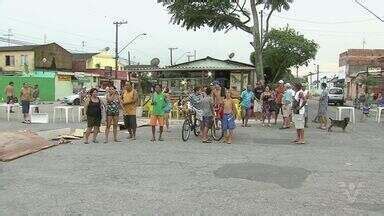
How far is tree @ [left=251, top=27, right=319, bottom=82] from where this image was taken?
61.4m

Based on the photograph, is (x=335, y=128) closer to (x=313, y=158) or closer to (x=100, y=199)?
(x=313, y=158)

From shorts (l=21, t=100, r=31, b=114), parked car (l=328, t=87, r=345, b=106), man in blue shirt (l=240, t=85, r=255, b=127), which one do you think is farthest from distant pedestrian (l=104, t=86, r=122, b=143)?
parked car (l=328, t=87, r=345, b=106)

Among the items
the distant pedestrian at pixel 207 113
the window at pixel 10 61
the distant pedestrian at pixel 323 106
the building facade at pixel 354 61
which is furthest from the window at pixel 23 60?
the distant pedestrian at pixel 207 113

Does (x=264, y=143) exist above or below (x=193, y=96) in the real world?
below

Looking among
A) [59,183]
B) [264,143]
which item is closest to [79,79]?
[264,143]

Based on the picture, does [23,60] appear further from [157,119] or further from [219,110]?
[219,110]

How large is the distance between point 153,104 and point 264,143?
319cm

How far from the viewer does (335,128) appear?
20.7 m

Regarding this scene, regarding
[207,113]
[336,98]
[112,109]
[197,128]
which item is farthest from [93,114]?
[336,98]

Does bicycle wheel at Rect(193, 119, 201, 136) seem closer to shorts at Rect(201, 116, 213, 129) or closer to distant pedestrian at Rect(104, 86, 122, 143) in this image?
shorts at Rect(201, 116, 213, 129)

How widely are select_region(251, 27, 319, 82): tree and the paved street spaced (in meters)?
47.1

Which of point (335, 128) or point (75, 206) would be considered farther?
point (335, 128)

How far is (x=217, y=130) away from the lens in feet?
55.1

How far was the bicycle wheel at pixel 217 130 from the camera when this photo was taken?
1606 centimetres
